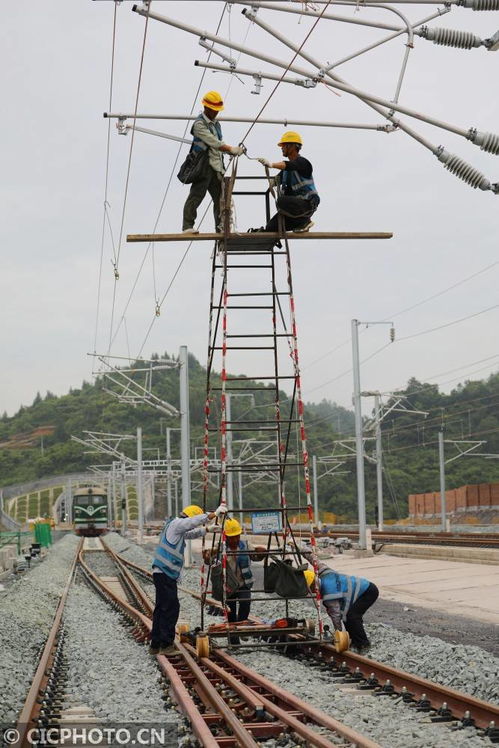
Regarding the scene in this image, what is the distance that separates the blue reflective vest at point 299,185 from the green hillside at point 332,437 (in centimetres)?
3601

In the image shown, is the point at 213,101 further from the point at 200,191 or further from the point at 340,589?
the point at 340,589

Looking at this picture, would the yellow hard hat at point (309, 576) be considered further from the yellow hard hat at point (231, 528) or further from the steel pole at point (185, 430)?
the steel pole at point (185, 430)

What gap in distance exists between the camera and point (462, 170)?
1103 cm

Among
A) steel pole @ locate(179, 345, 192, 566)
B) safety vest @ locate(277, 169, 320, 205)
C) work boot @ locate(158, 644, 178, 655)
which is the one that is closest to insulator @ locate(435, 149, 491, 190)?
safety vest @ locate(277, 169, 320, 205)

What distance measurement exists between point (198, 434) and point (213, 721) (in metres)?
85.1

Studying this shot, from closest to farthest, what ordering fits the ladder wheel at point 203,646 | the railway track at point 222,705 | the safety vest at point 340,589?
the railway track at point 222,705
the ladder wheel at point 203,646
the safety vest at point 340,589

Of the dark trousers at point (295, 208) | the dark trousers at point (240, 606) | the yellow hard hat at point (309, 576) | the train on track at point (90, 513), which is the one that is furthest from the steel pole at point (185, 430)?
the train on track at point (90, 513)

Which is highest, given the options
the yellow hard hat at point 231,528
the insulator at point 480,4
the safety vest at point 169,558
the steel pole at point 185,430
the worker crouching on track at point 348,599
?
the insulator at point 480,4

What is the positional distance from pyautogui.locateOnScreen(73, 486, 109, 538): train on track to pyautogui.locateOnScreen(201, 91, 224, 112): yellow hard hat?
54.7m

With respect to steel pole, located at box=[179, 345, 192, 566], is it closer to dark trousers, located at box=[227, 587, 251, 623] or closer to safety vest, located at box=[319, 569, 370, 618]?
dark trousers, located at box=[227, 587, 251, 623]

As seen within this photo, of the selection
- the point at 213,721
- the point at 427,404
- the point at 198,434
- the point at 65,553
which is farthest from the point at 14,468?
the point at 213,721

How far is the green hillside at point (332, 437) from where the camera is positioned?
250ft

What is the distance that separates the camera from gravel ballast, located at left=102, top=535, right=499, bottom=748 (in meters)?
7.51

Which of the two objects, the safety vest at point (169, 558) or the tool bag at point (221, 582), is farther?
the tool bag at point (221, 582)
